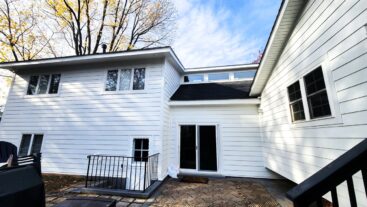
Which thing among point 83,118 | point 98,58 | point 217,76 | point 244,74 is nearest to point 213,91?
point 217,76

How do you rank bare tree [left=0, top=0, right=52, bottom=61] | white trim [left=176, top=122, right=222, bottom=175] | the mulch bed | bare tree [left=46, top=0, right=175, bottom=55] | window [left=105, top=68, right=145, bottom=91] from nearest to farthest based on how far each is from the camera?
the mulch bed
white trim [left=176, top=122, right=222, bottom=175]
window [left=105, top=68, right=145, bottom=91]
bare tree [left=0, top=0, right=52, bottom=61]
bare tree [left=46, top=0, right=175, bottom=55]

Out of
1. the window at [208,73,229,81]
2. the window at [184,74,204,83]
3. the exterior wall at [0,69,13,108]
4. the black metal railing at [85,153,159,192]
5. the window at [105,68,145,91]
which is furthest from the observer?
the exterior wall at [0,69,13,108]

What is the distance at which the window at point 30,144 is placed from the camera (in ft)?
23.7

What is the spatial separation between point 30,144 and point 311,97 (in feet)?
34.7

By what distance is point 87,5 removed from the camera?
11852 millimetres

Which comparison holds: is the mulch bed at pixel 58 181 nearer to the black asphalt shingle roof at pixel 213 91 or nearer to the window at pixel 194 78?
the black asphalt shingle roof at pixel 213 91

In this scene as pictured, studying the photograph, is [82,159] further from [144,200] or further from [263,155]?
[263,155]

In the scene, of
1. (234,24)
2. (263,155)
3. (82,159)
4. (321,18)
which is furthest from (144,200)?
(234,24)

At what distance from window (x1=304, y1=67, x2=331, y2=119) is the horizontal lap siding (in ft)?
15.5

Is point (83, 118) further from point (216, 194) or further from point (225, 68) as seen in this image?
point (225, 68)

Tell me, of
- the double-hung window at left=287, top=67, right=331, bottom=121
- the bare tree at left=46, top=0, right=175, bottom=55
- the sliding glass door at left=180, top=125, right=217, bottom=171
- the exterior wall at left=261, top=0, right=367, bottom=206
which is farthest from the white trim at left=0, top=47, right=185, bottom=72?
the bare tree at left=46, top=0, right=175, bottom=55

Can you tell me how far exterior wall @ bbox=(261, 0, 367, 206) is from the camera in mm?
2445

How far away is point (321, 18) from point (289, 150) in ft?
10.5

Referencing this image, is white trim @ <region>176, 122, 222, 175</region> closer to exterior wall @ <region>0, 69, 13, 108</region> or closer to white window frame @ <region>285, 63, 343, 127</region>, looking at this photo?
white window frame @ <region>285, 63, 343, 127</region>
